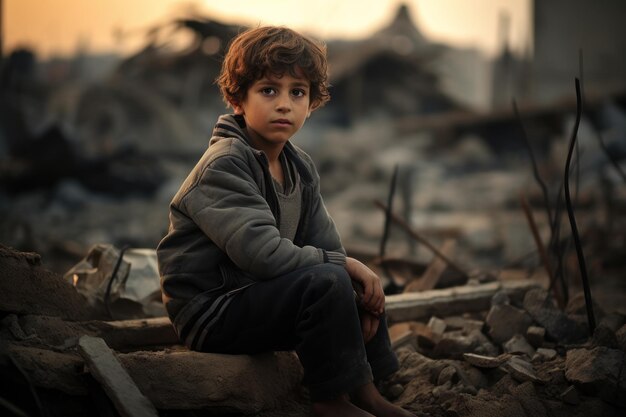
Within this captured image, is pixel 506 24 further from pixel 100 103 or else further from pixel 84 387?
pixel 84 387

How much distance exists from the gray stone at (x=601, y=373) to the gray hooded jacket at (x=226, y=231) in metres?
1.04

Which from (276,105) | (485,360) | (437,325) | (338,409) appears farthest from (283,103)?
(437,325)

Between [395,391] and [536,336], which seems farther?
[536,336]

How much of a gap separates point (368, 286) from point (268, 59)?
37.1 inches

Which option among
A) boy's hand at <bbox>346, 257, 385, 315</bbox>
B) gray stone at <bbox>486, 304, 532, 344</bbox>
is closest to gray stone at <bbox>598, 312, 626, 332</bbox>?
gray stone at <bbox>486, 304, 532, 344</bbox>

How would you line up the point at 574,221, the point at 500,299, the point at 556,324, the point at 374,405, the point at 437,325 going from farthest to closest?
the point at 500,299 < the point at 437,325 < the point at 556,324 < the point at 574,221 < the point at 374,405

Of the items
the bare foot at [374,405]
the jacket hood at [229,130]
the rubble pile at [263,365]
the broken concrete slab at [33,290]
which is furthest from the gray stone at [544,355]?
the broken concrete slab at [33,290]

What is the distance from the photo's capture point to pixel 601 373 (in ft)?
8.25

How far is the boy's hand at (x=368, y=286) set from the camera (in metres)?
2.47

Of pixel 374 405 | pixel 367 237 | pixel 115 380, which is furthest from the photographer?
pixel 367 237

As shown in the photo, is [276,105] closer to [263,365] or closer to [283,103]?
[283,103]

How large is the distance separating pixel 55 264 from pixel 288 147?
4548 millimetres

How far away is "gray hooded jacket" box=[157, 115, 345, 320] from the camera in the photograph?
90.0 inches

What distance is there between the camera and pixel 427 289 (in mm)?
3820
